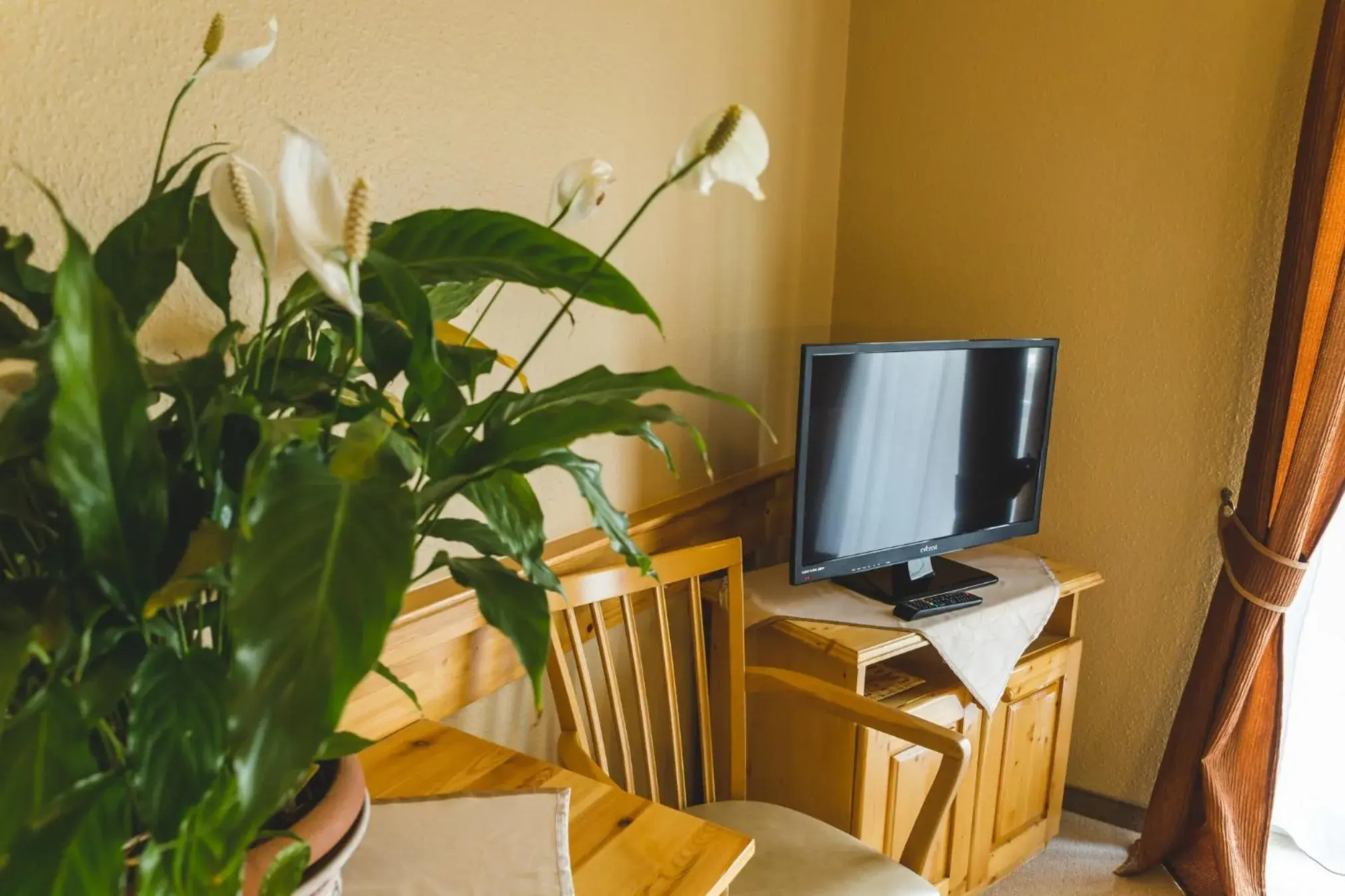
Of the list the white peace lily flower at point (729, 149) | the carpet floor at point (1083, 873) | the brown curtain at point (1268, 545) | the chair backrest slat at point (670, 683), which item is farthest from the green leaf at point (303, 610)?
the carpet floor at point (1083, 873)

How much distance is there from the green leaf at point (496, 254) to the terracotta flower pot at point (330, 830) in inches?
15.8

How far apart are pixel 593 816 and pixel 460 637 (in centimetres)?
37

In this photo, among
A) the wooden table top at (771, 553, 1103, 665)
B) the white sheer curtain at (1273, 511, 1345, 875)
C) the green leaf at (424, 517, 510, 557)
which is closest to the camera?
the green leaf at (424, 517, 510, 557)

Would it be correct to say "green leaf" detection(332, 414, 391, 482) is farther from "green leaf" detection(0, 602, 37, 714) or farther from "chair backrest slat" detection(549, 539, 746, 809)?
"chair backrest slat" detection(549, 539, 746, 809)

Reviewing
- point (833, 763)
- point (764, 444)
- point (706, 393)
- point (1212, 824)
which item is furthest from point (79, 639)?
point (1212, 824)

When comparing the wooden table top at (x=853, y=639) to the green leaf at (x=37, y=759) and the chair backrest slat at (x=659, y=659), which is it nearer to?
the chair backrest slat at (x=659, y=659)

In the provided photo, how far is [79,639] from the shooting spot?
0.58 m

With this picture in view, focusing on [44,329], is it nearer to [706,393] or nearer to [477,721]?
[706,393]

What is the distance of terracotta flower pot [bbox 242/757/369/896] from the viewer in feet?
2.17

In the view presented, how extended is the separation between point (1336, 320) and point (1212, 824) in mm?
1081

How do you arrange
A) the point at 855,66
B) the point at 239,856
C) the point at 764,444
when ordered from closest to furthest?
the point at 239,856
the point at 764,444
the point at 855,66

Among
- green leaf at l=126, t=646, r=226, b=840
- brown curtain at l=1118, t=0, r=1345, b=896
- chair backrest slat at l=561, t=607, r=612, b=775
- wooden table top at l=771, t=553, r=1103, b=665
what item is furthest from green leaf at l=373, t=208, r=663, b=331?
brown curtain at l=1118, t=0, r=1345, b=896

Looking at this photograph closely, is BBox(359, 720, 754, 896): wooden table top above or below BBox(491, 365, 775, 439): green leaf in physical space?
below

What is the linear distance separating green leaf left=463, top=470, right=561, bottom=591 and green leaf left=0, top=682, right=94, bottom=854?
29cm
